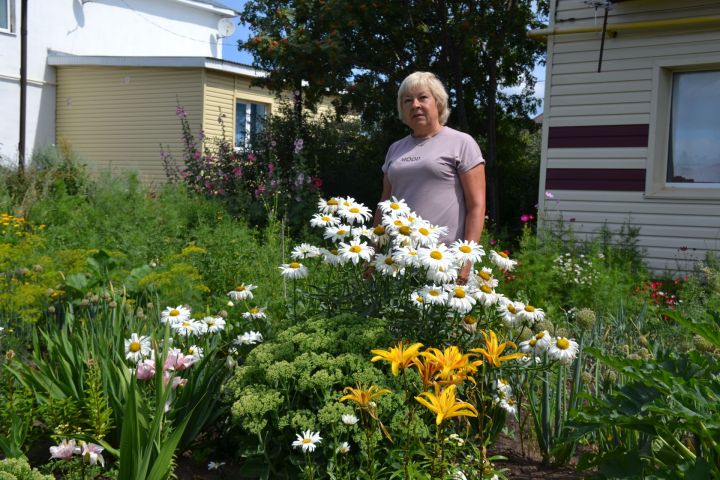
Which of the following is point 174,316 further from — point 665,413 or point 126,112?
point 126,112

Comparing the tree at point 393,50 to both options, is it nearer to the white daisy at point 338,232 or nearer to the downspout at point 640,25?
the downspout at point 640,25

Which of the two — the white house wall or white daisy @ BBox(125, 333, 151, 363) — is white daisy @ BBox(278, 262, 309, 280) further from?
the white house wall

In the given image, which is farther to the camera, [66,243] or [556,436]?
[66,243]

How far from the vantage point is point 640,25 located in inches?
316

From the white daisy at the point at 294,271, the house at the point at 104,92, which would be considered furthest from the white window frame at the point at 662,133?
the house at the point at 104,92

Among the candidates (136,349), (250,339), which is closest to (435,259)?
(250,339)

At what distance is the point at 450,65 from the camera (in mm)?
12406

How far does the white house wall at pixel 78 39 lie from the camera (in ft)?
60.3

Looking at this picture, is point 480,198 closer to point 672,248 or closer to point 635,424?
point 635,424

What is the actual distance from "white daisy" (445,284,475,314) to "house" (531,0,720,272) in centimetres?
595

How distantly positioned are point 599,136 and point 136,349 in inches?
268

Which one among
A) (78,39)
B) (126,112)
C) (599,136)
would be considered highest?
(78,39)

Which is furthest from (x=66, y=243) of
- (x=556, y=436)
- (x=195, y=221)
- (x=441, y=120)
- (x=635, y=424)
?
(x=635, y=424)

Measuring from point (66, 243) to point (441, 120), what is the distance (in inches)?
194
